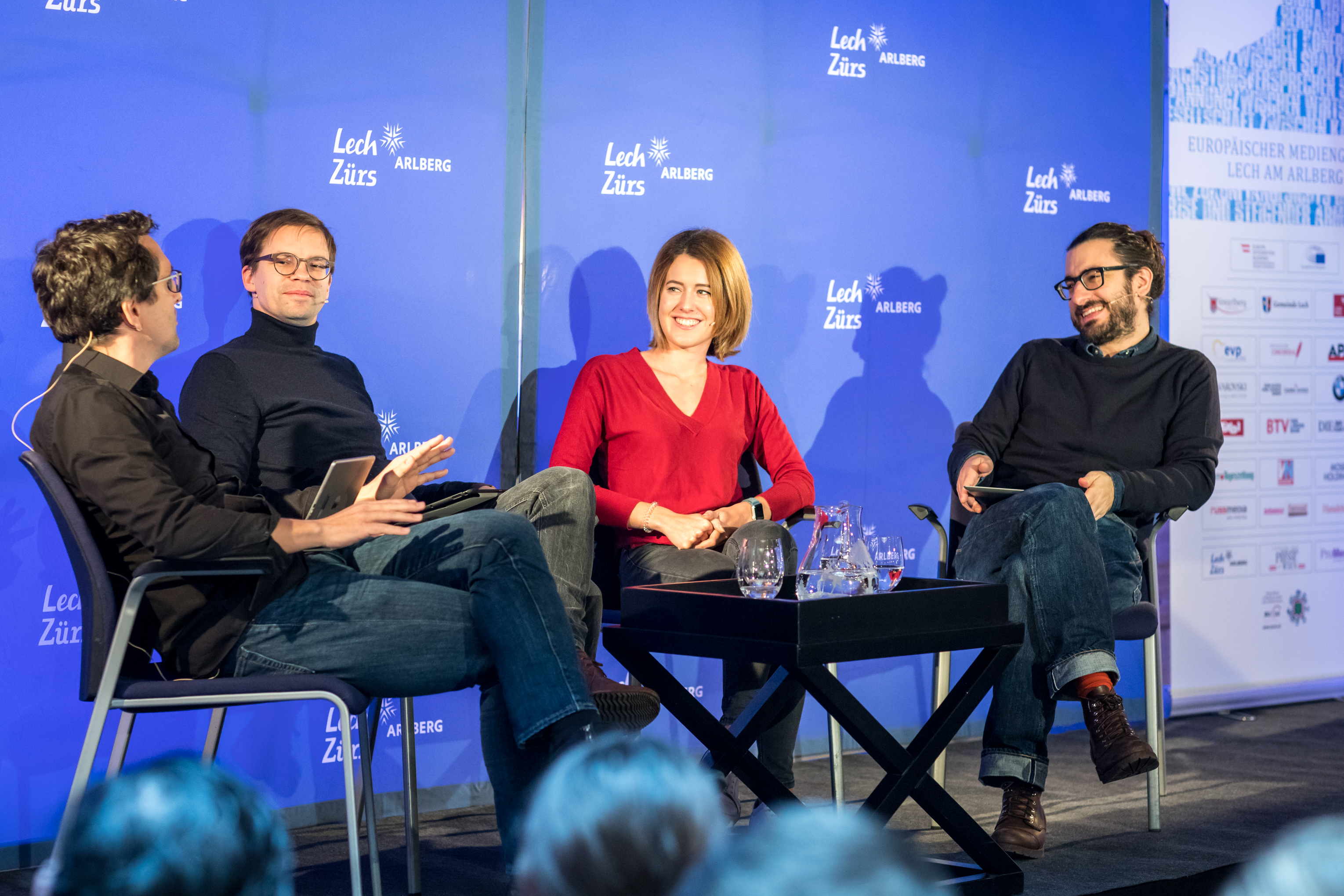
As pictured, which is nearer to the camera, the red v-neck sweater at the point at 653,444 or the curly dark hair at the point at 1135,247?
the red v-neck sweater at the point at 653,444

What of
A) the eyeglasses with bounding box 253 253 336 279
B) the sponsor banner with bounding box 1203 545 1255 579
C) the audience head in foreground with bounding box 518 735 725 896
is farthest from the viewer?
the sponsor banner with bounding box 1203 545 1255 579

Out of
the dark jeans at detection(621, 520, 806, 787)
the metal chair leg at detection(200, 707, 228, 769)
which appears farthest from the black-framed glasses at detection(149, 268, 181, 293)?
the dark jeans at detection(621, 520, 806, 787)

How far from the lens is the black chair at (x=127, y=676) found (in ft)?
5.94

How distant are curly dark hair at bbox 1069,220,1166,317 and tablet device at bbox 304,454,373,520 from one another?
2.15 m

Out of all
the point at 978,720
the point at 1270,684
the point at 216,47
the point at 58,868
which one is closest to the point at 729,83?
the point at 216,47

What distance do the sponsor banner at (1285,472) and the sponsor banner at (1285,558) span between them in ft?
0.72

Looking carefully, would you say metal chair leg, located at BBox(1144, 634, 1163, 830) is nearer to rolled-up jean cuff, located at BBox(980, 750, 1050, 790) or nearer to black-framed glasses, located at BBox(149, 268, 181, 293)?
A: rolled-up jean cuff, located at BBox(980, 750, 1050, 790)

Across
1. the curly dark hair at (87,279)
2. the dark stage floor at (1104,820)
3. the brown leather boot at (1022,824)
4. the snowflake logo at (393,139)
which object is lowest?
the dark stage floor at (1104,820)

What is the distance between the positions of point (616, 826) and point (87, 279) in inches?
66.0

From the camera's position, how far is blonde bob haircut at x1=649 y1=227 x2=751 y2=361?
10.3 feet

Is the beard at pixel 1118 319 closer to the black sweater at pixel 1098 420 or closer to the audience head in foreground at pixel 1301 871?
the black sweater at pixel 1098 420

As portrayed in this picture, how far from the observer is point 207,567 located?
1808 mm

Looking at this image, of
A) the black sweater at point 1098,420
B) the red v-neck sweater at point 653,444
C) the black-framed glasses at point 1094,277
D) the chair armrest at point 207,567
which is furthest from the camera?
the black-framed glasses at point 1094,277

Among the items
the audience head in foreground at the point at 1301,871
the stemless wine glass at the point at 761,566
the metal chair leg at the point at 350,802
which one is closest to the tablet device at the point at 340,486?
the metal chair leg at the point at 350,802
